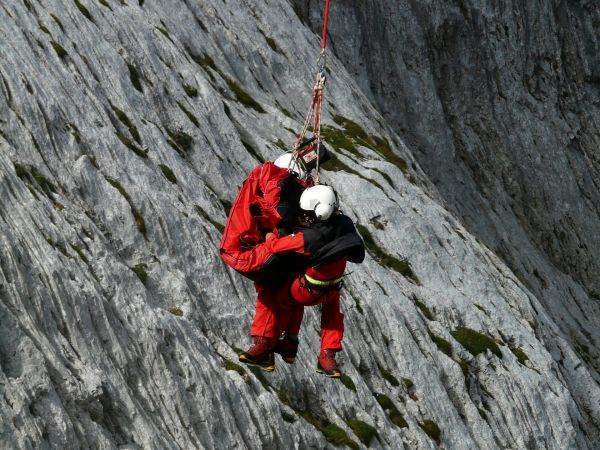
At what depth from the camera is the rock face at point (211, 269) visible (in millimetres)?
24984

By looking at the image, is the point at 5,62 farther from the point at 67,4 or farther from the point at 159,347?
the point at 159,347

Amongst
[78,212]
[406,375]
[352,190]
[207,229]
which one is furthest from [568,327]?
[78,212]

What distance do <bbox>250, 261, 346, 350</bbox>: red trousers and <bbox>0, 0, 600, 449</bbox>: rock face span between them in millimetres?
4748

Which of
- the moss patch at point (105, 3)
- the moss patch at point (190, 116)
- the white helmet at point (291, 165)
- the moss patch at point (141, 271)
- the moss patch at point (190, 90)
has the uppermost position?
the white helmet at point (291, 165)

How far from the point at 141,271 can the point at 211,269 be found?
2911 mm

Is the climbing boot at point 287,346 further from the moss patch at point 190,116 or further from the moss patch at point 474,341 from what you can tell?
the moss patch at point 474,341

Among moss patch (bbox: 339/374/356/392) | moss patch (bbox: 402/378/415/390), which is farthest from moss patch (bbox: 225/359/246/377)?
moss patch (bbox: 402/378/415/390)

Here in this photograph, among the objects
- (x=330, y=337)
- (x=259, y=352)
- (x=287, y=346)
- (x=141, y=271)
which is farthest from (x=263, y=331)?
(x=141, y=271)

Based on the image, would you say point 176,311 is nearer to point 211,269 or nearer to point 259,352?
point 211,269

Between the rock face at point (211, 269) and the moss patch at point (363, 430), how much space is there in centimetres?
7

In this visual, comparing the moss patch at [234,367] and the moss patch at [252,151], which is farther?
the moss patch at [252,151]

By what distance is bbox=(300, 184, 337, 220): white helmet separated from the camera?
768 inches

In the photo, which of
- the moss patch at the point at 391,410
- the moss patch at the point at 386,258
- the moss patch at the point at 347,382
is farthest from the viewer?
the moss patch at the point at 386,258

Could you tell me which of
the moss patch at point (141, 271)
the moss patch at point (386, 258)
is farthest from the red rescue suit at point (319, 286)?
the moss patch at point (386, 258)
